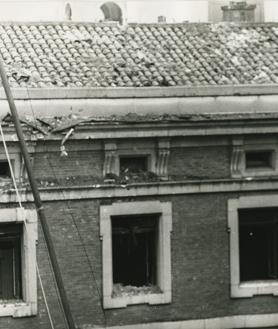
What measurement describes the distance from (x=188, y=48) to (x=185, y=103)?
245cm

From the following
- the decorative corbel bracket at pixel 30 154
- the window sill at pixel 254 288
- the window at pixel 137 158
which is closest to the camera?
the decorative corbel bracket at pixel 30 154

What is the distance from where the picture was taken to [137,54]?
22.9m

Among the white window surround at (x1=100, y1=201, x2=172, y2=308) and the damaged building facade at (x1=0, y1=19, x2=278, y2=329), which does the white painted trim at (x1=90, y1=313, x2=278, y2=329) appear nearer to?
the damaged building facade at (x1=0, y1=19, x2=278, y2=329)

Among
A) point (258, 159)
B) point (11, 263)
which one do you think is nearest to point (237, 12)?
point (258, 159)

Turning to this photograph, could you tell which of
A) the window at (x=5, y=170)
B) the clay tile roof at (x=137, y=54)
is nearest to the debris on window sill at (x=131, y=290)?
the window at (x=5, y=170)

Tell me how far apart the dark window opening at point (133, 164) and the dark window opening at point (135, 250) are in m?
1.03

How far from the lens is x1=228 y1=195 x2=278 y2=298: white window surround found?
22.0 meters

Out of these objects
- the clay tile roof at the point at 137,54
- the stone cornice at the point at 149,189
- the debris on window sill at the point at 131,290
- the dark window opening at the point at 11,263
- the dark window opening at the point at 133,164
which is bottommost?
the debris on window sill at the point at 131,290

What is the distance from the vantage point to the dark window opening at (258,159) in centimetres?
2225

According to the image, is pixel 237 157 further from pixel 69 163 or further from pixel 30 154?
pixel 30 154

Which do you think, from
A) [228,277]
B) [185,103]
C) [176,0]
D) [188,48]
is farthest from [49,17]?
[228,277]

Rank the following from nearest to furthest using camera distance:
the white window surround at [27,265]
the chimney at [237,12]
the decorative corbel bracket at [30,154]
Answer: the decorative corbel bracket at [30,154], the white window surround at [27,265], the chimney at [237,12]

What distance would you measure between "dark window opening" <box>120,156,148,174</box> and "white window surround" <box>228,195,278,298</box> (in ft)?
6.96

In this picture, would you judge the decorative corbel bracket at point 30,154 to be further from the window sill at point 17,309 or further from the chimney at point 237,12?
the chimney at point 237,12
